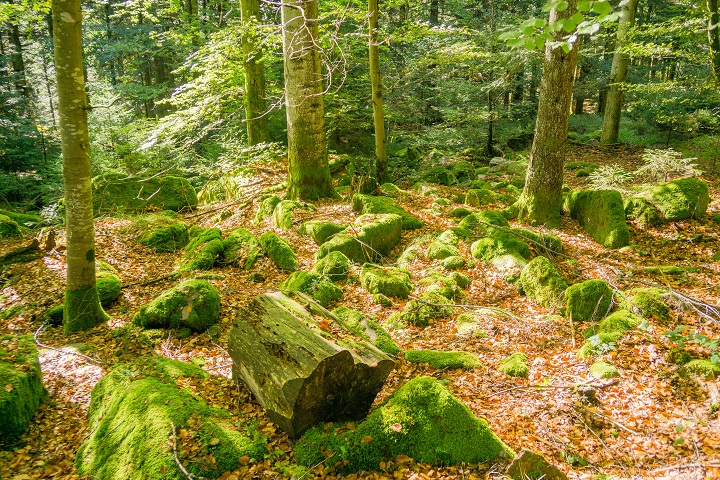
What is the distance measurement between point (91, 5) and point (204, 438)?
29.7 m

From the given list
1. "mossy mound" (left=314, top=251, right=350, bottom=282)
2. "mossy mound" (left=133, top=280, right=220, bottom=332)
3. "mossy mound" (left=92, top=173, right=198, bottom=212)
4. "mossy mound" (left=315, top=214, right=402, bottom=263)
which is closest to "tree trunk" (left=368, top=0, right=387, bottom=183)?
"mossy mound" (left=315, top=214, right=402, bottom=263)

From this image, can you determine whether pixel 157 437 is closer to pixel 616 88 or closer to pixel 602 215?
pixel 602 215

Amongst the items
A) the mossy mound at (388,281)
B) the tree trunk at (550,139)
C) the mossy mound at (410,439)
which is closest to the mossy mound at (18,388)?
the mossy mound at (410,439)

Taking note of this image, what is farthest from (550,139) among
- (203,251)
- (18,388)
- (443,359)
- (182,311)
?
(18,388)

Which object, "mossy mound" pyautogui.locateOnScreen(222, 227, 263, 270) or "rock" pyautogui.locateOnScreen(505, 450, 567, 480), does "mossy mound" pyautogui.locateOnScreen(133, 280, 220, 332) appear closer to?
"mossy mound" pyautogui.locateOnScreen(222, 227, 263, 270)

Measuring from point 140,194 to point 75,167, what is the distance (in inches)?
265

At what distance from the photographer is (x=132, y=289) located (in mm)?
6961

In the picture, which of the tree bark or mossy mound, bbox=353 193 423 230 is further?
mossy mound, bbox=353 193 423 230

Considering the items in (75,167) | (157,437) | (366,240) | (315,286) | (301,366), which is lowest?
(315,286)

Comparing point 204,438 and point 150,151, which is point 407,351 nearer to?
point 204,438

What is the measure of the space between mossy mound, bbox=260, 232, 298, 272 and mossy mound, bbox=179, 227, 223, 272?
96cm

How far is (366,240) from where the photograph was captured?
7539 mm

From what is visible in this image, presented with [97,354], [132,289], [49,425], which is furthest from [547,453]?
[132,289]

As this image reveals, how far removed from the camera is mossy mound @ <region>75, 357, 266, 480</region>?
2.95 m
